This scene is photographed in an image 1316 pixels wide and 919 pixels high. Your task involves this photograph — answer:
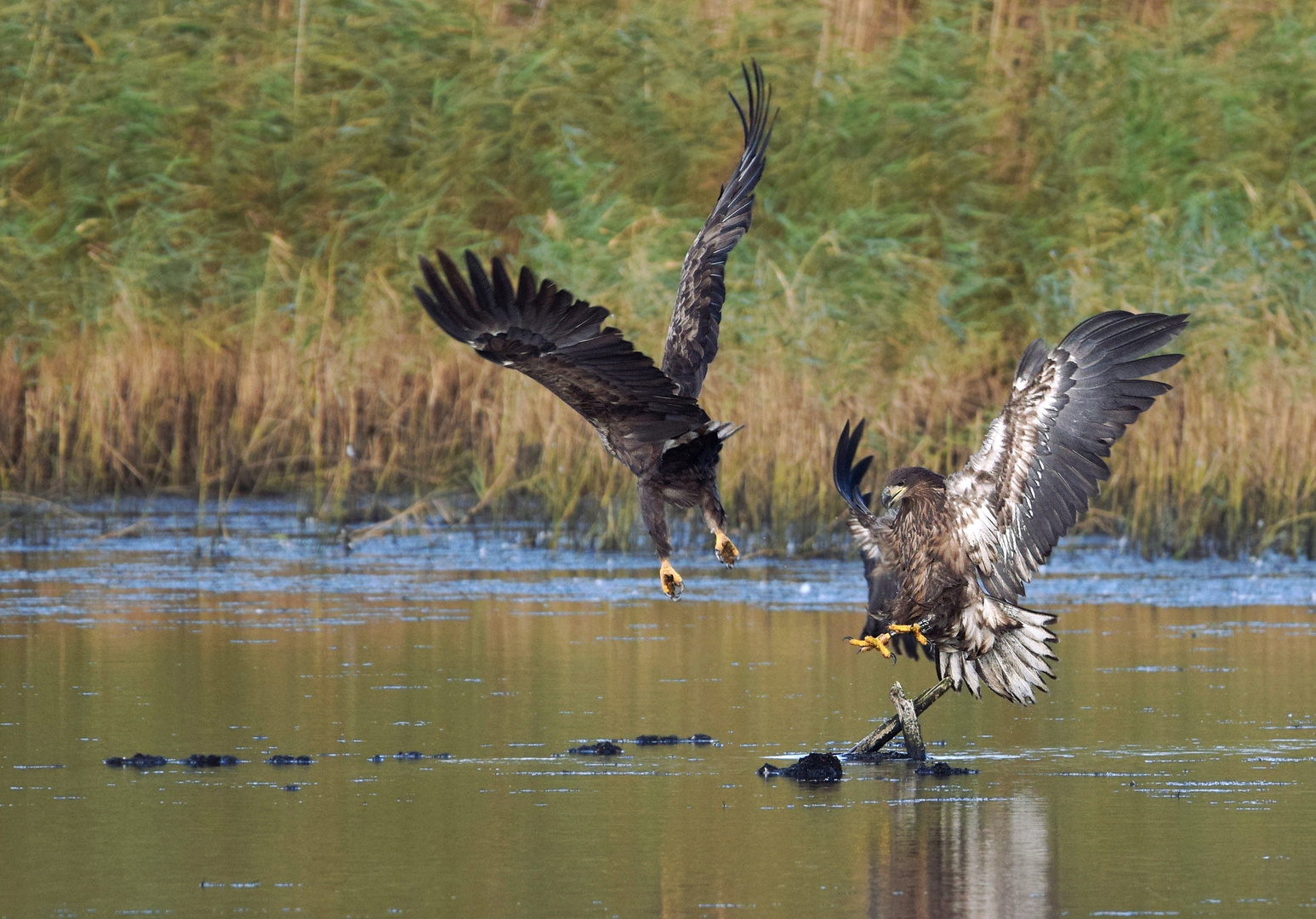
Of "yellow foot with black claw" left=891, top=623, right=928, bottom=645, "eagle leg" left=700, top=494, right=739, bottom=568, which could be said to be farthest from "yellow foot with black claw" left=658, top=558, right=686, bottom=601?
"yellow foot with black claw" left=891, top=623, right=928, bottom=645

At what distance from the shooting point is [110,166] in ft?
59.3

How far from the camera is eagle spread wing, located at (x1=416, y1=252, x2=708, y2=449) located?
275 inches

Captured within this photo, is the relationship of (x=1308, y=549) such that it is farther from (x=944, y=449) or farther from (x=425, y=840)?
(x=425, y=840)

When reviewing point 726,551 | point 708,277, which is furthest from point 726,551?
point 708,277

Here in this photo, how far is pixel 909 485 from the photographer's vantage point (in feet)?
25.8

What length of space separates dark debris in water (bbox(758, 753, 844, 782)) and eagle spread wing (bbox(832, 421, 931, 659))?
0.75 m

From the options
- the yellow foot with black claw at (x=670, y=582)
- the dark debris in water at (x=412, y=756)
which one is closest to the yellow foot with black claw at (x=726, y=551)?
the yellow foot with black claw at (x=670, y=582)

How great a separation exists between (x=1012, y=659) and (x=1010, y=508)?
19.9 inches

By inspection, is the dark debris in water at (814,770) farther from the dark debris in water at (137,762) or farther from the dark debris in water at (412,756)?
the dark debris in water at (137,762)

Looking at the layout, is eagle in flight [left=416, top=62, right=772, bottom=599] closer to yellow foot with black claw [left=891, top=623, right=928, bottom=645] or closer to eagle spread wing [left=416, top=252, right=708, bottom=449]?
eagle spread wing [left=416, top=252, right=708, bottom=449]

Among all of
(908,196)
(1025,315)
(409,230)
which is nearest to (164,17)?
(409,230)

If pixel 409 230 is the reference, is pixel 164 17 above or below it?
above

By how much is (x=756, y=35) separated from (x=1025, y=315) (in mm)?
4017

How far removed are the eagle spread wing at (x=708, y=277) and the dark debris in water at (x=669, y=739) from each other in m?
1.16
